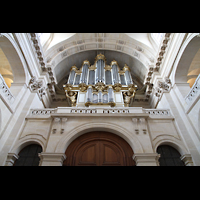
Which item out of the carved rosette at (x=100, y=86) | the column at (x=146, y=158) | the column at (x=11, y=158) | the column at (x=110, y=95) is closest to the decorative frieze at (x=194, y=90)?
the column at (x=146, y=158)

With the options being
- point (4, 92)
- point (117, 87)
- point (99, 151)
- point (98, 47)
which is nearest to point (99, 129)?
point (99, 151)

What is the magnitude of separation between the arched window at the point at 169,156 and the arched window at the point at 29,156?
17.2 ft

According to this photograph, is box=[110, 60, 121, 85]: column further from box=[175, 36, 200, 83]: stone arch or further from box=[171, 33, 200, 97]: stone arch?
box=[175, 36, 200, 83]: stone arch

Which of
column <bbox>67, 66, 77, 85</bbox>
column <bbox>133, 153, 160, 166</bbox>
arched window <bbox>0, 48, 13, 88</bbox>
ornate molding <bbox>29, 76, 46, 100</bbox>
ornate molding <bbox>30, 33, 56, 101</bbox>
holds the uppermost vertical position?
column <bbox>67, 66, 77, 85</bbox>

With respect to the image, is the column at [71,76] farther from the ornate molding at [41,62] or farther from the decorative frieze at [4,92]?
the decorative frieze at [4,92]

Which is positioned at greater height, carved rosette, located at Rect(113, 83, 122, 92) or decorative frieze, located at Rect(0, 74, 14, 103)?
carved rosette, located at Rect(113, 83, 122, 92)

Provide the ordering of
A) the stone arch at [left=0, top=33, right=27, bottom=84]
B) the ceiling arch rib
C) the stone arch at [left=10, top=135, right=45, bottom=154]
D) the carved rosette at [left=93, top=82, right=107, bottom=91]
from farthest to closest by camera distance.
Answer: the ceiling arch rib < the carved rosette at [left=93, top=82, right=107, bottom=91] < the stone arch at [left=0, top=33, right=27, bottom=84] < the stone arch at [left=10, top=135, right=45, bottom=154]

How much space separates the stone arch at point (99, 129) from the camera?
6.36m

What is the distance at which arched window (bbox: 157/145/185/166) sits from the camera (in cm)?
639

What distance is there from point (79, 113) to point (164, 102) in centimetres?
508

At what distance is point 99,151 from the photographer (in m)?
6.68

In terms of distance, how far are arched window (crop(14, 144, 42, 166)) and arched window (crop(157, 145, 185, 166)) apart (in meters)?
5.26

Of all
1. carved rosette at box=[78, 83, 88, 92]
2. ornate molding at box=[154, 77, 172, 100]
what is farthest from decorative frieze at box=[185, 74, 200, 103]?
carved rosette at box=[78, 83, 88, 92]
